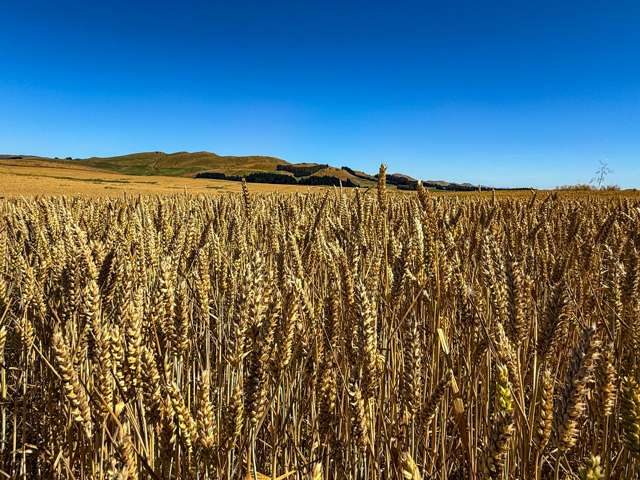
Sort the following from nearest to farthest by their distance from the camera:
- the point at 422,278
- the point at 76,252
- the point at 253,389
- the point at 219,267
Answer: the point at 253,389 → the point at 76,252 → the point at 422,278 → the point at 219,267

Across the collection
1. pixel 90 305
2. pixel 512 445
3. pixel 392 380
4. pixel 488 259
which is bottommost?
pixel 512 445

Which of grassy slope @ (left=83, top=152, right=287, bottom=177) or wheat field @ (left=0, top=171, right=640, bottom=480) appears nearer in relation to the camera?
wheat field @ (left=0, top=171, right=640, bottom=480)

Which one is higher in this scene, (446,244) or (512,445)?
(446,244)

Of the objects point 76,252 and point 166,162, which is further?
point 166,162

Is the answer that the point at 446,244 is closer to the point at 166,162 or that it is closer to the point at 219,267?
the point at 219,267

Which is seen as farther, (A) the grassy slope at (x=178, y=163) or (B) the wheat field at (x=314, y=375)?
(A) the grassy slope at (x=178, y=163)

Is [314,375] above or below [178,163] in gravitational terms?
below

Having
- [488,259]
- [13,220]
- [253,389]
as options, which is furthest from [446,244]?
[13,220]

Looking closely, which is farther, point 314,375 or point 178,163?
point 178,163

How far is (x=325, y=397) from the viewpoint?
1.28 metres

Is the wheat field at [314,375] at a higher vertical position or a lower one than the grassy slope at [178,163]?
lower


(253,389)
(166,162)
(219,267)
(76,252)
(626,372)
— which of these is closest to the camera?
(253,389)

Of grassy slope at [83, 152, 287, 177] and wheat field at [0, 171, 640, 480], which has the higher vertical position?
grassy slope at [83, 152, 287, 177]

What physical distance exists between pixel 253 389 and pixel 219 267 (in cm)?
157
